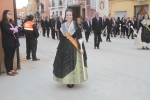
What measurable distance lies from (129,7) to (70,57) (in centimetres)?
2135

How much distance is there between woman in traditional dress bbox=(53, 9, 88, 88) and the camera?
481 centimetres

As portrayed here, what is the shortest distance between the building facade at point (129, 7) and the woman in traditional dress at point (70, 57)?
63.4 ft

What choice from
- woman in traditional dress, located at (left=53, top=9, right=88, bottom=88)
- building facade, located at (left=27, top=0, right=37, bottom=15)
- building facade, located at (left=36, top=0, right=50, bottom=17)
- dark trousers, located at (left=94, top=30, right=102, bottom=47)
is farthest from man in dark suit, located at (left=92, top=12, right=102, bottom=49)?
building facade, located at (left=27, top=0, right=37, bottom=15)

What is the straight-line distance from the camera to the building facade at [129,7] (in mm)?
23081

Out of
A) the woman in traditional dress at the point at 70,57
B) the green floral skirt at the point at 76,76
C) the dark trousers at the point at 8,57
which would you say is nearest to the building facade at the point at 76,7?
the dark trousers at the point at 8,57

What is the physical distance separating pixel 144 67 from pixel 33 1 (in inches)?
2185

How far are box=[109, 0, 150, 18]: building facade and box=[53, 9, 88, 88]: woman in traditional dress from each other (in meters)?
19.3

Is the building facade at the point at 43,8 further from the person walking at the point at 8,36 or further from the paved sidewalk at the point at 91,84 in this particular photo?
the person walking at the point at 8,36

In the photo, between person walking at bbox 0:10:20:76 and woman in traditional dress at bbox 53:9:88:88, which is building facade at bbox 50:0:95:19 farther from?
woman in traditional dress at bbox 53:9:88:88

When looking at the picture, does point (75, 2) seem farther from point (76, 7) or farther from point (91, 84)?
point (91, 84)

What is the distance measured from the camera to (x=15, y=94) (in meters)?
4.74

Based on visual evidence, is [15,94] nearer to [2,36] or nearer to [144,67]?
[2,36]

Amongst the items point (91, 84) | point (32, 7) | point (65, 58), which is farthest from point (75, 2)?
point (65, 58)

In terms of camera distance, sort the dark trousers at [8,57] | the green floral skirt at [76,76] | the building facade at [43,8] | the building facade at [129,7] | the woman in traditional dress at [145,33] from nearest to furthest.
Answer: the green floral skirt at [76,76] → the dark trousers at [8,57] → the woman in traditional dress at [145,33] → the building facade at [129,7] → the building facade at [43,8]
